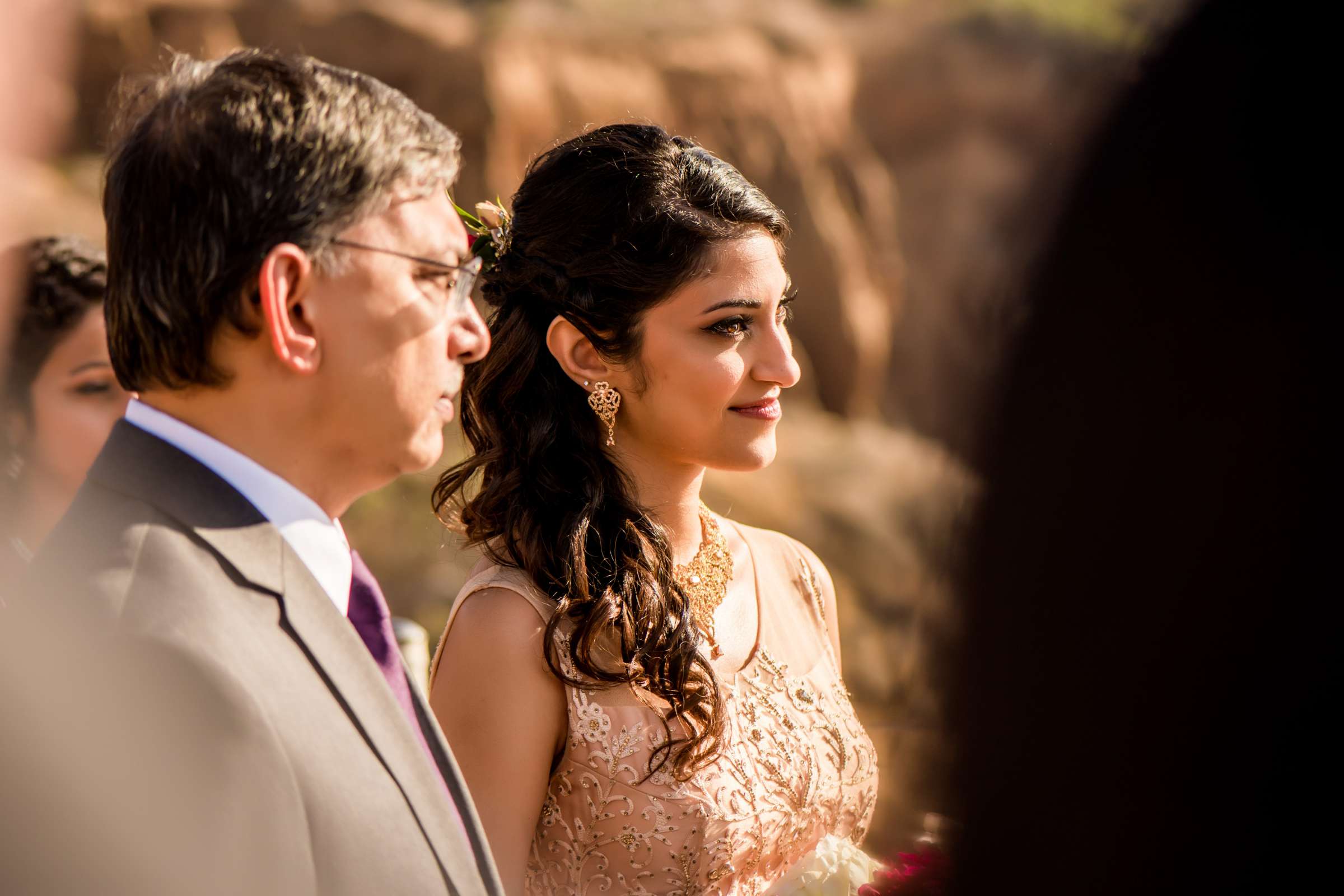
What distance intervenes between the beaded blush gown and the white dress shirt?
0.91 metres

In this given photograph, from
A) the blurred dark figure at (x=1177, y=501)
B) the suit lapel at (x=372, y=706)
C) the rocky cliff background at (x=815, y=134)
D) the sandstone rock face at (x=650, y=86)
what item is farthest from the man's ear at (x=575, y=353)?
the sandstone rock face at (x=650, y=86)

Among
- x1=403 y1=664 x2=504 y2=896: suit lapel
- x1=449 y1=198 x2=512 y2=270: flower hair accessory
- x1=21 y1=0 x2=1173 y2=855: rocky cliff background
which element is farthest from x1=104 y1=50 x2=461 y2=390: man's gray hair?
x1=21 y1=0 x2=1173 y2=855: rocky cliff background

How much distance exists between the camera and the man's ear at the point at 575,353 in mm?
2670

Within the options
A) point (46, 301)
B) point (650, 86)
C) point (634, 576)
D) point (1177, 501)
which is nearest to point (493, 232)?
point (634, 576)

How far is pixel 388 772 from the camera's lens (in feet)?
4.71

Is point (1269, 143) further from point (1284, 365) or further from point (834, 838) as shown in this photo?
point (834, 838)

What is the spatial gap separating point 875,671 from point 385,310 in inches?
371

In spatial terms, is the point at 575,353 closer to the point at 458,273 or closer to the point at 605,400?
the point at 605,400

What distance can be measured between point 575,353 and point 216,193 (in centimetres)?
127

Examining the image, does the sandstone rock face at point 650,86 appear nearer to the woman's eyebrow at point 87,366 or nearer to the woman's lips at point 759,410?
the woman's eyebrow at point 87,366

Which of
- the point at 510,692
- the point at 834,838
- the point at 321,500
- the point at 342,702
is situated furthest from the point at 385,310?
the point at 834,838

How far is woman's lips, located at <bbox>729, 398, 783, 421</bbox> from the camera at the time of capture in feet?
8.63

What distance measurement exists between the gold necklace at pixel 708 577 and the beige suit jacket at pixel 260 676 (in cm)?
120

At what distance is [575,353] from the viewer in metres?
2.69
